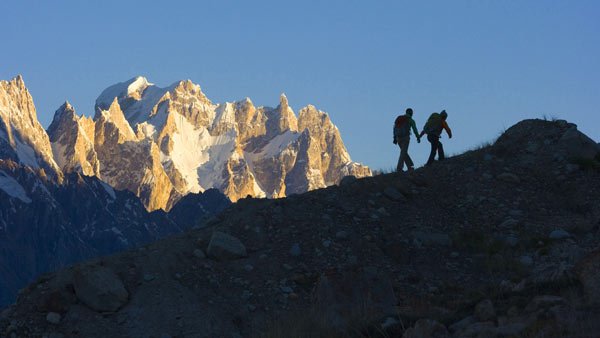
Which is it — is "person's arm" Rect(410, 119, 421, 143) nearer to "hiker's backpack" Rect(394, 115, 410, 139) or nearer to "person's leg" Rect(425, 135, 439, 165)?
"hiker's backpack" Rect(394, 115, 410, 139)

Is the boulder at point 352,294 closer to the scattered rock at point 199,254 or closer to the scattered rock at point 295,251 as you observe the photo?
the scattered rock at point 295,251

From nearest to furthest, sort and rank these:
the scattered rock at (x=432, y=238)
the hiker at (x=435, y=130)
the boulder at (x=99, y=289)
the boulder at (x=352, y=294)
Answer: the boulder at (x=352, y=294) → the boulder at (x=99, y=289) → the scattered rock at (x=432, y=238) → the hiker at (x=435, y=130)

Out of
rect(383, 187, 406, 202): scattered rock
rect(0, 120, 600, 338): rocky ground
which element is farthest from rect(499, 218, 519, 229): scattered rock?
rect(383, 187, 406, 202): scattered rock

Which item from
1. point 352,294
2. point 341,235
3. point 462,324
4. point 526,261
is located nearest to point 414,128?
point 341,235

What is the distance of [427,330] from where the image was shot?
31.9 feet

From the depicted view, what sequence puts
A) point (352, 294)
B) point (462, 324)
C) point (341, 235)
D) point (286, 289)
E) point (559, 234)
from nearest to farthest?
point (462, 324) → point (352, 294) → point (286, 289) → point (341, 235) → point (559, 234)

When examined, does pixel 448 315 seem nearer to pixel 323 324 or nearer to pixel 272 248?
pixel 323 324

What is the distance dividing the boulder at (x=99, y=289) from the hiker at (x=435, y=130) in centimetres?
1296

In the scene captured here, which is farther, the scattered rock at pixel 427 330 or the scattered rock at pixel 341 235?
the scattered rock at pixel 341 235

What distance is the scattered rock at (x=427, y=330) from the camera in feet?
31.7

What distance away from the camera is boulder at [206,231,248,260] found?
19844mm

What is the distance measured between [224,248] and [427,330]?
422 inches

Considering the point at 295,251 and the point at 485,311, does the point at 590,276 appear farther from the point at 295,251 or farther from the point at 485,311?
the point at 295,251

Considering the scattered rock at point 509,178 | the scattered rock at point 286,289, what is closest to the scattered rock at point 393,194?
the scattered rock at point 509,178
